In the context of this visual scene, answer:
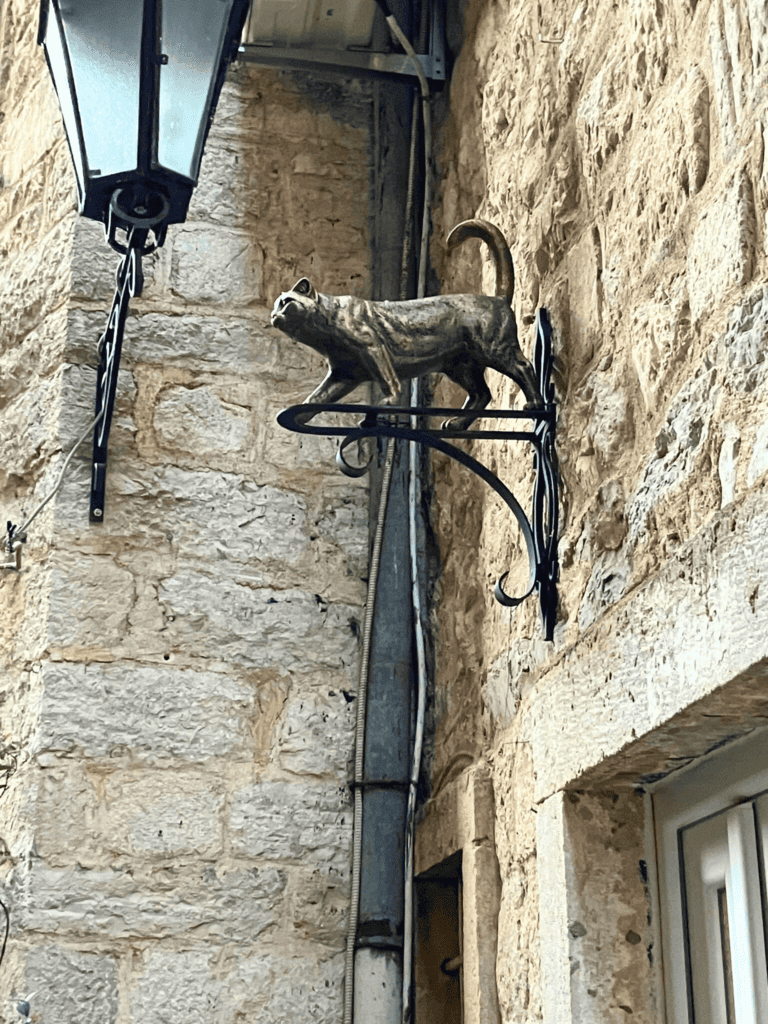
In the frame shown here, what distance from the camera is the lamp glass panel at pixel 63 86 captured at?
242 cm

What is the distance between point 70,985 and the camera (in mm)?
2590

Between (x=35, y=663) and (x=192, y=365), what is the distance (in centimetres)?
78

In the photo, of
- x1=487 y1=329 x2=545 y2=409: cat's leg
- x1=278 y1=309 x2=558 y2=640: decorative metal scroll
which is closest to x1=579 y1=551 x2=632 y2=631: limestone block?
x1=278 y1=309 x2=558 y2=640: decorative metal scroll

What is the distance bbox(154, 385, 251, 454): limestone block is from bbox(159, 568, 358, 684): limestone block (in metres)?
0.31

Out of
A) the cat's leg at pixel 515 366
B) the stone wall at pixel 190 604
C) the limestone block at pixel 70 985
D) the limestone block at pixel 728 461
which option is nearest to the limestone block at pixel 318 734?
the stone wall at pixel 190 604

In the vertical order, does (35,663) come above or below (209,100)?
below

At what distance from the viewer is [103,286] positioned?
3.15 metres

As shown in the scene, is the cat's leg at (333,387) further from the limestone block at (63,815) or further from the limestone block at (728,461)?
the limestone block at (63,815)

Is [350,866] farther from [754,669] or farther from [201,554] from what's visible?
[754,669]

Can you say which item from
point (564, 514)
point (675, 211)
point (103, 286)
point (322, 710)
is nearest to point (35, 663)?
point (322, 710)

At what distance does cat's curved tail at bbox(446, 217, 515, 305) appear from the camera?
7.70ft

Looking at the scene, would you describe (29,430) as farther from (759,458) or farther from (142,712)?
(759,458)

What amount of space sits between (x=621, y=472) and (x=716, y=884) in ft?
2.09

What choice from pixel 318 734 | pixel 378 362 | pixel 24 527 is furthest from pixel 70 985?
pixel 378 362
